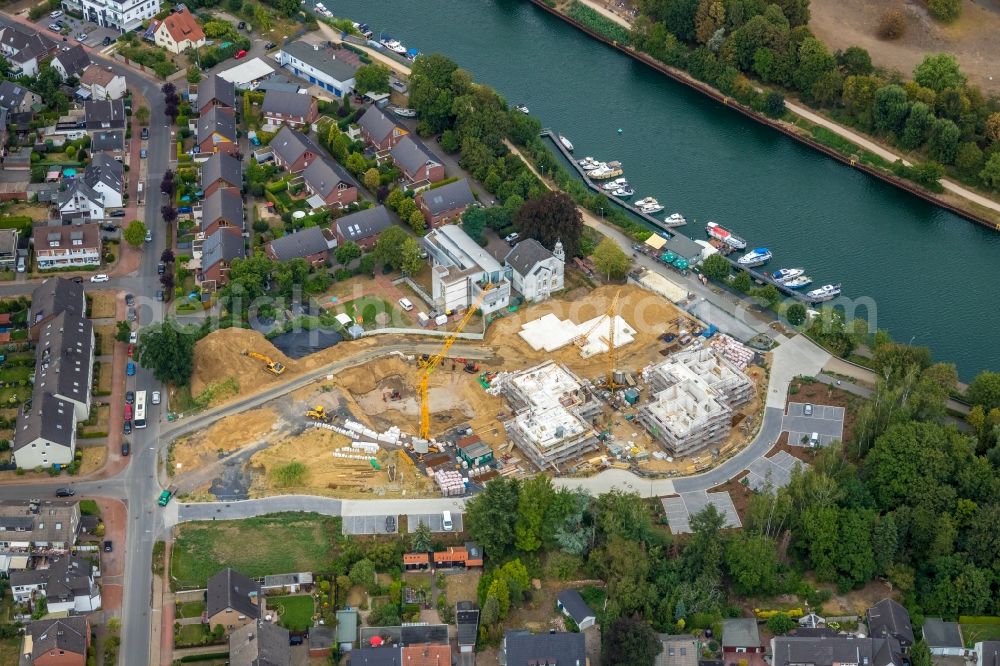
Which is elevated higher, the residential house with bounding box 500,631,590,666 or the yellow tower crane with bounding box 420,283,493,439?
the yellow tower crane with bounding box 420,283,493,439

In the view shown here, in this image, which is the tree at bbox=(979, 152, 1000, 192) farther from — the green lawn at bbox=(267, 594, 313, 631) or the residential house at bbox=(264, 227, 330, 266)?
the green lawn at bbox=(267, 594, 313, 631)

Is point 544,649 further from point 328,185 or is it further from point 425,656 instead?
point 328,185

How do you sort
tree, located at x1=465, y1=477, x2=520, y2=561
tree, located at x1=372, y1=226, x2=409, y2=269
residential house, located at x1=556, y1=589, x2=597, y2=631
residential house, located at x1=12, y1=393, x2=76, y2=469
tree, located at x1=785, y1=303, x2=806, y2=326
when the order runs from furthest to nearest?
tree, located at x1=372, y1=226, x2=409, y2=269
tree, located at x1=785, y1=303, x2=806, y2=326
residential house, located at x1=12, y1=393, x2=76, y2=469
tree, located at x1=465, y1=477, x2=520, y2=561
residential house, located at x1=556, y1=589, x2=597, y2=631

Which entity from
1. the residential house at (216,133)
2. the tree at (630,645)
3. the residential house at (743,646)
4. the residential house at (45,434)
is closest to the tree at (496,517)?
the tree at (630,645)

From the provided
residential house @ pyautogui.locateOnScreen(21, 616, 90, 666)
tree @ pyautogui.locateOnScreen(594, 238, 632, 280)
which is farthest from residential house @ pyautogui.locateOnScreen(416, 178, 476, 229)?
residential house @ pyautogui.locateOnScreen(21, 616, 90, 666)

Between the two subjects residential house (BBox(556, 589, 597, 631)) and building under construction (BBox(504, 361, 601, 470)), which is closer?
residential house (BBox(556, 589, 597, 631))

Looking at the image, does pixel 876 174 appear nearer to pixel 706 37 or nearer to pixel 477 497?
pixel 706 37
